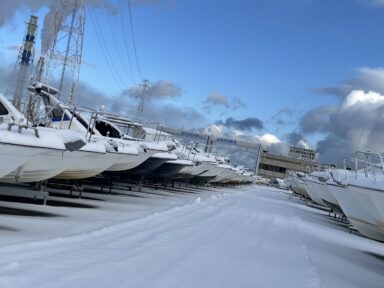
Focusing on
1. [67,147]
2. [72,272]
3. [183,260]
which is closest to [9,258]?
[72,272]

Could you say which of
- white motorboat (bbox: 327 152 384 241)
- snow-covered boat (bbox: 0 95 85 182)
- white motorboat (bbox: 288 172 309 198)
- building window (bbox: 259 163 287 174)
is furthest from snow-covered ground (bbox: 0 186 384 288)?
building window (bbox: 259 163 287 174)

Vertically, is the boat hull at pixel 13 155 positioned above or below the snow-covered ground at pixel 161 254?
above

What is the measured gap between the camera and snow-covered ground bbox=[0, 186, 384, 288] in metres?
4.84

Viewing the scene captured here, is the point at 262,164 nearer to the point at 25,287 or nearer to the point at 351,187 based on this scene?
the point at 351,187

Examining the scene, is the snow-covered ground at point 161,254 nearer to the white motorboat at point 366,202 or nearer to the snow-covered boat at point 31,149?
the white motorboat at point 366,202

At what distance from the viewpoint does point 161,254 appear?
6.18 metres

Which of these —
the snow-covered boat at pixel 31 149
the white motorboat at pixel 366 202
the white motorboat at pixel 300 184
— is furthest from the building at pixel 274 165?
the snow-covered boat at pixel 31 149

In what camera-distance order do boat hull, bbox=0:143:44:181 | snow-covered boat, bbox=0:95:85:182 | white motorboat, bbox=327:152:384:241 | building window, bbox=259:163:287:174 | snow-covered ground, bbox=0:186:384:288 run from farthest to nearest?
building window, bbox=259:163:287:174, white motorboat, bbox=327:152:384:241, snow-covered boat, bbox=0:95:85:182, boat hull, bbox=0:143:44:181, snow-covered ground, bbox=0:186:384:288

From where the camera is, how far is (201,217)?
11312 mm

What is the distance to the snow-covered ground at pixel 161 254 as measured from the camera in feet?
15.9

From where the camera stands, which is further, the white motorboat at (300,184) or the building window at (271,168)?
the building window at (271,168)

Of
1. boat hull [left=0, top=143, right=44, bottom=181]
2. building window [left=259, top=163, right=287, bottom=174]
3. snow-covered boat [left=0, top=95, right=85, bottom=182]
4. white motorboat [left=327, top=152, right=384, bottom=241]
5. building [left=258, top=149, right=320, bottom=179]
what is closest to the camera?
boat hull [left=0, top=143, right=44, bottom=181]

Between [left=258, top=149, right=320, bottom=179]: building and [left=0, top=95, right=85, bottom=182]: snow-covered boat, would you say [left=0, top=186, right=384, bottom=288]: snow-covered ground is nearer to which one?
[left=0, top=95, right=85, bottom=182]: snow-covered boat

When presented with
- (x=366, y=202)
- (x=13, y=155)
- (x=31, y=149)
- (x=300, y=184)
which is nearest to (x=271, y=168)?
(x=300, y=184)
